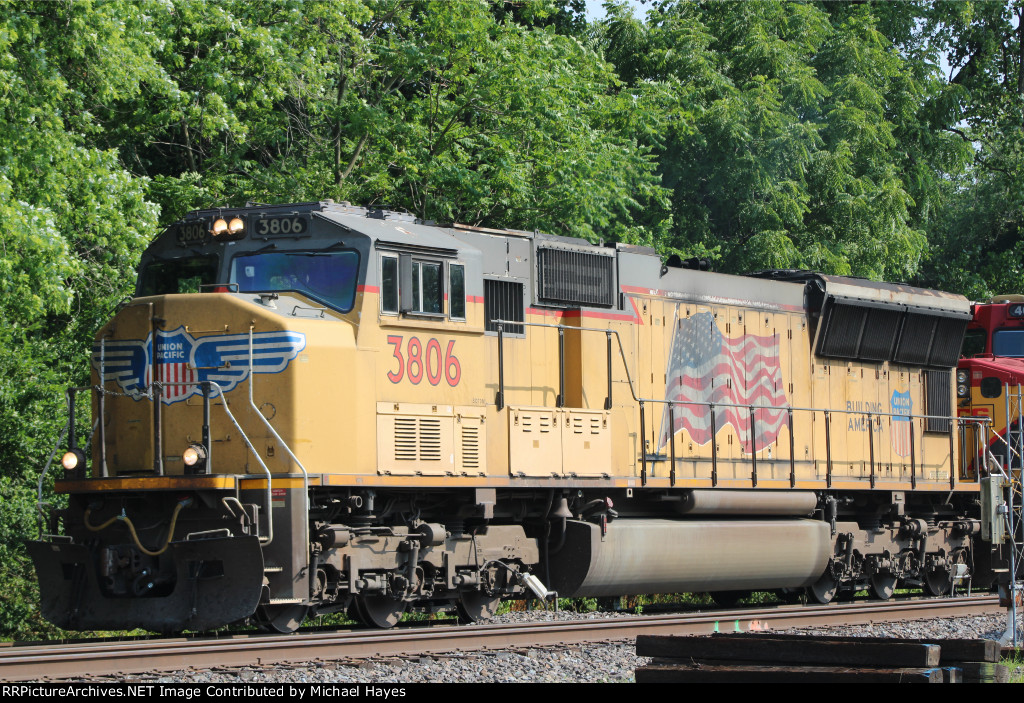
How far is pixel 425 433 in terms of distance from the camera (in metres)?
10.9

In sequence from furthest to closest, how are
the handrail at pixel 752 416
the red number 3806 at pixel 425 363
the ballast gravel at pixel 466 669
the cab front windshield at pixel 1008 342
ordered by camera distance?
the cab front windshield at pixel 1008 342
the handrail at pixel 752 416
the red number 3806 at pixel 425 363
the ballast gravel at pixel 466 669

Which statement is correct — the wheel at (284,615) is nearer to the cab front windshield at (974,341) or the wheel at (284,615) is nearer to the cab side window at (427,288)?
the cab side window at (427,288)

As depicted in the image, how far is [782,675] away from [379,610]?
5.23 metres

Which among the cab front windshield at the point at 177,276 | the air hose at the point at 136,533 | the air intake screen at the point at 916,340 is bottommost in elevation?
the air hose at the point at 136,533

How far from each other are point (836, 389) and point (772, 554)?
2.58 meters

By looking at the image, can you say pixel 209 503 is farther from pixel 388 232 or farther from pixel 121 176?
pixel 121 176

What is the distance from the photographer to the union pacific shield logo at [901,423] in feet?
54.2

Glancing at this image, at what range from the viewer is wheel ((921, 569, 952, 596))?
16.8m

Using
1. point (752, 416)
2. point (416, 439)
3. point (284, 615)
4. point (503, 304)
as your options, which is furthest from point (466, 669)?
point (752, 416)

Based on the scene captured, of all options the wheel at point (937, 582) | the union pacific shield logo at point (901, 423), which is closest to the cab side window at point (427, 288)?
the union pacific shield logo at point (901, 423)

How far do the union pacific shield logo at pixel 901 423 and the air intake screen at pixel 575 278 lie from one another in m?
5.31

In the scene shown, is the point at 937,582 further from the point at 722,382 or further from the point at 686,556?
the point at 686,556

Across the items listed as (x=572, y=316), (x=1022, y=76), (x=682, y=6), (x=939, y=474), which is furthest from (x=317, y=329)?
(x=1022, y=76)

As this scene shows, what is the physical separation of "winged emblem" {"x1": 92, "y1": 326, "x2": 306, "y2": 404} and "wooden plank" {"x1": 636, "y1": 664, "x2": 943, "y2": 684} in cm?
449
